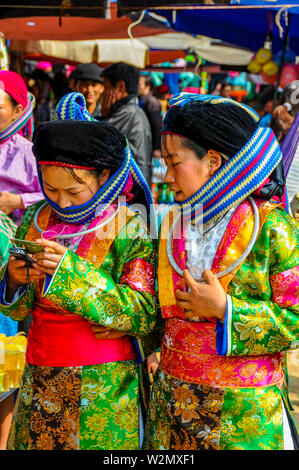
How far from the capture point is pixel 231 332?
1.73m

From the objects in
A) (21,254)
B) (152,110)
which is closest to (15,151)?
(21,254)

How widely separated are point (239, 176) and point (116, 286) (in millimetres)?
568

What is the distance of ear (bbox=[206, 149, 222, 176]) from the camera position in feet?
6.12

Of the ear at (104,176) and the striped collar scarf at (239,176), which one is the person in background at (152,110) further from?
the striped collar scarf at (239,176)

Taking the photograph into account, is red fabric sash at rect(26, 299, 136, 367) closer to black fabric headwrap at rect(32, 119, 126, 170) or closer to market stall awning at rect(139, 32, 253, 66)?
black fabric headwrap at rect(32, 119, 126, 170)

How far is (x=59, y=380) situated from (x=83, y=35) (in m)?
5.95

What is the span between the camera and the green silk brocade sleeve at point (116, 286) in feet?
6.06

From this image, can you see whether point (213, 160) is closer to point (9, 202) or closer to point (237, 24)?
point (9, 202)

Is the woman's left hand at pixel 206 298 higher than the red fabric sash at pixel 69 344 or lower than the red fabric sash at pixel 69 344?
higher

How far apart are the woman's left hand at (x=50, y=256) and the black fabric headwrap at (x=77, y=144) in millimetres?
306

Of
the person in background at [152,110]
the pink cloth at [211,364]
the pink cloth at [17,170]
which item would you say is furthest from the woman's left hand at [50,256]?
the person in background at [152,110]

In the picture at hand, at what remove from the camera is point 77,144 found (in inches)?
76.2

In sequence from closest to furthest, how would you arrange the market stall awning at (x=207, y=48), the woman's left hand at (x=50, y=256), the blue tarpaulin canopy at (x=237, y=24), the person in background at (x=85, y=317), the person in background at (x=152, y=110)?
the woman's left hand at (x=50, y=256) → the person in background at (x=85, y=317) → the blue tarpaulin canopy at (x=237, y=24) → the person in background at (x=152, y=110) → the market stall awning at (x=207, y=48)
